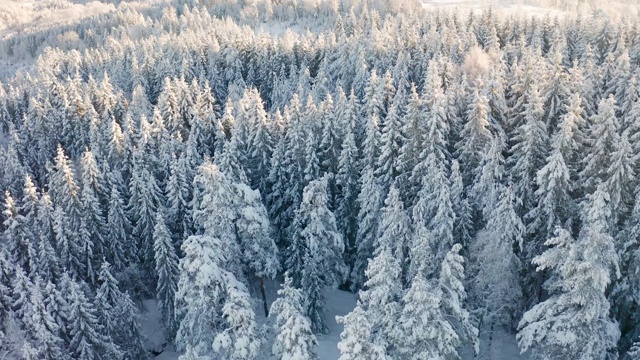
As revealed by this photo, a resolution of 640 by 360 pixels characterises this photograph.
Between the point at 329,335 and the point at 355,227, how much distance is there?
8596mm

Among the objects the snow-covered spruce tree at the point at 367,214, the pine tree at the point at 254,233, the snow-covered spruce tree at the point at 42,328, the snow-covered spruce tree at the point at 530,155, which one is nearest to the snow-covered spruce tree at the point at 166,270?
the pine tree at the point at 254,233

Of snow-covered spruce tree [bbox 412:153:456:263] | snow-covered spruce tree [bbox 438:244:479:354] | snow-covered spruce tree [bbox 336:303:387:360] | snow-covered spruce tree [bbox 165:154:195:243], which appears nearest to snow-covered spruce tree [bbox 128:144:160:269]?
snow-covered spruce tree [bbox 165:154:195:243]

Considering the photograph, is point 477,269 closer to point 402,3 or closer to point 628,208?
point 628,208

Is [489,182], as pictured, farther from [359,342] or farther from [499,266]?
[359,342]

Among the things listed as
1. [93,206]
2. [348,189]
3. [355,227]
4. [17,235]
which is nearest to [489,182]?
[348,189]

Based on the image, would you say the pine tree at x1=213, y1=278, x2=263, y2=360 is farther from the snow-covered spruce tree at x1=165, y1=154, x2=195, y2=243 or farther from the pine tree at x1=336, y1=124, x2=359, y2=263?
the pine tree at x1=336, y1=124, x2=359, y2=263

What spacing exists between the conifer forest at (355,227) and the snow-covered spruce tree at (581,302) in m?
0.09

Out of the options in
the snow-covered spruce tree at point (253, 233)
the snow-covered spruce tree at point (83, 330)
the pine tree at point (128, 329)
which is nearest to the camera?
the snow-covered spruce tree at point (83, 330)

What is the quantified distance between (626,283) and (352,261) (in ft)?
66.5

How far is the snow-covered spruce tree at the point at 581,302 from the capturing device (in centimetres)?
2092

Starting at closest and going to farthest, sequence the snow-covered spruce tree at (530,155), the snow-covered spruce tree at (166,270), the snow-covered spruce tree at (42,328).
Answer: the snow-covered spruce tree at (42,328) → the snow-covered spruce tree at (530,155) → the snow-covered spruce tree at (166,270)

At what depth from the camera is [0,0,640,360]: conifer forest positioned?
2264cm

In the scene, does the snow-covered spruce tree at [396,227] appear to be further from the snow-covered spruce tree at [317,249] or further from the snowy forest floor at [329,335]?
the snowy forest floor at [329,335]

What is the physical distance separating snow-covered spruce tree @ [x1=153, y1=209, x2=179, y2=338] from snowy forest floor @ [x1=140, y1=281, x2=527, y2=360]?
2084 millimetres
